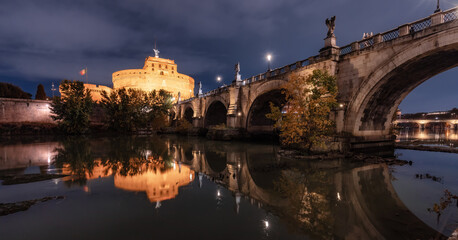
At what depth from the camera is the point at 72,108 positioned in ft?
108

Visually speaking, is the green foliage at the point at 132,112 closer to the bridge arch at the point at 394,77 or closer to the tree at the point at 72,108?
the tree at the point at 72,108

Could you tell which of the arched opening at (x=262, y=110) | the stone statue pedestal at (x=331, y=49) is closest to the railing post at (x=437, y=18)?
the stone statue pedestal at (x=331, y=49)

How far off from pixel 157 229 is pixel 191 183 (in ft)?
12.0

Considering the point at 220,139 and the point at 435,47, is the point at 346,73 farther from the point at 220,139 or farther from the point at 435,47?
the point at 220,139

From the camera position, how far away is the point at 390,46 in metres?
12.3

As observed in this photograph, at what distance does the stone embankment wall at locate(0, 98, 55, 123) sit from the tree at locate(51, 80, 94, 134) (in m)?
13.9

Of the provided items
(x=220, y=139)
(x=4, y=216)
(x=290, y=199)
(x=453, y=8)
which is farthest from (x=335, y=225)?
(x=220, y=139)

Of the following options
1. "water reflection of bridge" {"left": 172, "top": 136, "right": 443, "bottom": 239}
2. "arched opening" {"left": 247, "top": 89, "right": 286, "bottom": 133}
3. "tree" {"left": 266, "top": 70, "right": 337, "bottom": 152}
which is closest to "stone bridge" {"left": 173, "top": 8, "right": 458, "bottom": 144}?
"tree" {"left": 266, "top": 70, "right": 337, "bottom": 152}

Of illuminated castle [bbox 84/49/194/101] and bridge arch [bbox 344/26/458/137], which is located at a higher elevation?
illuminated castle [bbox 84/49/194/101]

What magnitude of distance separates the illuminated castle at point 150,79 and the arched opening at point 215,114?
4695 centimetres

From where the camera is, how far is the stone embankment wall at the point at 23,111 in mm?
41219

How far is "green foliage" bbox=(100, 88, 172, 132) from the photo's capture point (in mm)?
37625

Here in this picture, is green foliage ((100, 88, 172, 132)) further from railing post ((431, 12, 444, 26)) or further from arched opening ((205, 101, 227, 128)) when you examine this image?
railing post ((431, 12, 444, 26))

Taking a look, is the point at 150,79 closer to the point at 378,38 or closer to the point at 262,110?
the point at 262,110
